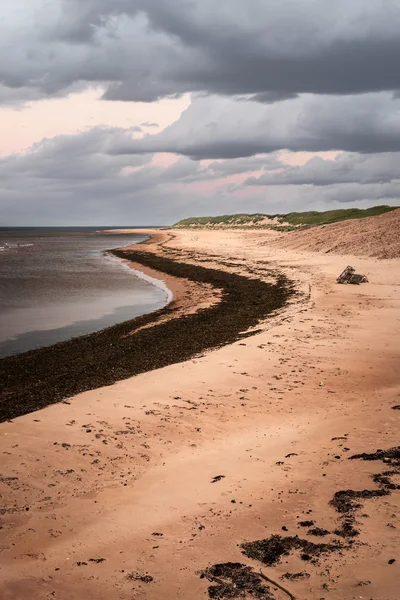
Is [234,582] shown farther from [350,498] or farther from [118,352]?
[118,352]

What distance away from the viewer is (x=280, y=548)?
5.79 metres

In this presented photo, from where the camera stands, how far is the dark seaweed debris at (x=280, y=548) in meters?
5.60

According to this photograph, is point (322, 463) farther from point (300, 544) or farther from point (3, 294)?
point (3, 294)

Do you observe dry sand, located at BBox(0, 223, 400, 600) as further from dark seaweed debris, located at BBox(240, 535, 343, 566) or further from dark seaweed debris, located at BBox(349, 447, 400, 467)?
dark seaweed debris, located at BBox(349, 447, 400, 467)

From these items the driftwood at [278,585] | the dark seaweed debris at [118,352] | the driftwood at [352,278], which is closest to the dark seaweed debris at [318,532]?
the driftwood at [278,585]

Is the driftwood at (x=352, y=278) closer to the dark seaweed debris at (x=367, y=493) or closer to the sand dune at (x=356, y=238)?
the sand dune at (x=356, y=238)

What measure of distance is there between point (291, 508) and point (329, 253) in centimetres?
4793

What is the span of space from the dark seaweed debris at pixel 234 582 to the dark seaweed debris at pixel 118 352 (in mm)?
7440

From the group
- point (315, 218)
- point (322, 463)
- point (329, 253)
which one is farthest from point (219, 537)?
point (315, 218)

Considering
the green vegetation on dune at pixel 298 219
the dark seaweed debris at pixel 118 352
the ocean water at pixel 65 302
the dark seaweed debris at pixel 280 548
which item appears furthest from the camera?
the green vegetation on dune at pixel 298 219

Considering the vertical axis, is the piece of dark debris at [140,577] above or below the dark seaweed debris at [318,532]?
below

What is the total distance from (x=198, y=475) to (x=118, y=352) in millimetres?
10011

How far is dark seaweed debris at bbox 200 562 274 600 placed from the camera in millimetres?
5035

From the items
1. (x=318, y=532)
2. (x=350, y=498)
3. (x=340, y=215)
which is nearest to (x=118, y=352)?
(x=350, y=498)
